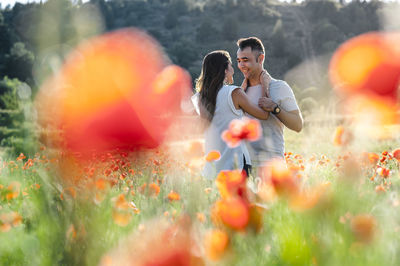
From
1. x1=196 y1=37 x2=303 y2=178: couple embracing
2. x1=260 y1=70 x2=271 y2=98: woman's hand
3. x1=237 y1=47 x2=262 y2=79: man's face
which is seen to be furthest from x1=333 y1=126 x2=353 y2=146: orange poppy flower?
x1=237 y1=47 x2=262 y2=79: man's face

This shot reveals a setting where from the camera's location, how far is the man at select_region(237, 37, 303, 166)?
2.88 metres

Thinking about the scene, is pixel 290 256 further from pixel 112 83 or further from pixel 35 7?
pixel 35 7

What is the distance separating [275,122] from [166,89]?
2758 cm

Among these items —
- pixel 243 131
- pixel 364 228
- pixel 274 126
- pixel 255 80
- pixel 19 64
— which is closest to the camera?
pixel 364 228

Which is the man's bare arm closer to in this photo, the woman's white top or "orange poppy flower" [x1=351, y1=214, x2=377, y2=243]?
the woman's white top

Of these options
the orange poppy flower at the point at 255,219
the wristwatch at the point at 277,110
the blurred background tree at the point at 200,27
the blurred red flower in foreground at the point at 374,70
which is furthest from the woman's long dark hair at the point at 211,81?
the blurred red flower in foreground at the point at 374,70

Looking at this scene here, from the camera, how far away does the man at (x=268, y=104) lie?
2.88 m

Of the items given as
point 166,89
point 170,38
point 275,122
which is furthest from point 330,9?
point 275,122

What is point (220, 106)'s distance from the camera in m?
2.82

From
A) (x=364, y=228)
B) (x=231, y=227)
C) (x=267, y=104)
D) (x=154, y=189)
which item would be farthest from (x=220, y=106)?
(x=364, y=228)

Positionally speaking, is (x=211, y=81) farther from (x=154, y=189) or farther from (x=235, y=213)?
(x=235, y=213)

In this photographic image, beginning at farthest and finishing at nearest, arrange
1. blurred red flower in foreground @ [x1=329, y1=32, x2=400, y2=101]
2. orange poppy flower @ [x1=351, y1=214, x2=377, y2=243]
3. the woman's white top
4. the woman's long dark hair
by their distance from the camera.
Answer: blurred red flower in foreground @ [x1=329, y1=32, x2=400, y2=101]
the woman's long dark hair
the woman's white top
orange poppy flower @ [x1=351, y1=214, x2=377, y2=243]

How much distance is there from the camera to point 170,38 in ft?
219

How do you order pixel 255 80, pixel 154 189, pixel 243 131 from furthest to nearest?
1. pixel 255 80
2. pixel 154 189
3. pixel 243 131
